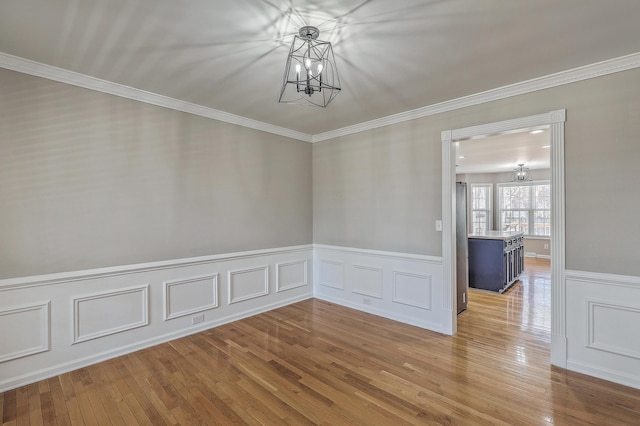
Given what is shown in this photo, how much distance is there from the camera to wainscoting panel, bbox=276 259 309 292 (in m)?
4.56

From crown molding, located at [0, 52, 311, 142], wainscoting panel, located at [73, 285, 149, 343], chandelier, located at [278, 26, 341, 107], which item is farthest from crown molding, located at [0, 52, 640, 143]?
wainscoting panel, located at [73, 285, 149, 343]

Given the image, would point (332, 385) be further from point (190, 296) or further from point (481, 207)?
point (481, 207)

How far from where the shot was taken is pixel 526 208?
9.37 meters

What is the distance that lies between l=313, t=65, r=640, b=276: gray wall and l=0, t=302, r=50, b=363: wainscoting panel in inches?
137

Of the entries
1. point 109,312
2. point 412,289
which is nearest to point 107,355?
point 109,312

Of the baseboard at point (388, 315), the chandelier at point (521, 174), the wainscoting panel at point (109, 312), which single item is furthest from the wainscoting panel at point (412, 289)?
the chandelier at point (521, 174)

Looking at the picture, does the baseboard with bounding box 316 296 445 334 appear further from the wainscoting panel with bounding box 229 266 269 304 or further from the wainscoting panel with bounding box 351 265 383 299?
the wainscoting panel with bounding box 229 266 269 304

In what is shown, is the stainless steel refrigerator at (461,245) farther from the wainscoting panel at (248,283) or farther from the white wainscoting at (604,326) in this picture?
the wainscoting panel at (248,283)

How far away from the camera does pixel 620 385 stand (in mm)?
2480

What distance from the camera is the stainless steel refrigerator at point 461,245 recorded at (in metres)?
4.11

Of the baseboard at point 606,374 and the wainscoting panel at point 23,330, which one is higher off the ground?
the wainscoting panel at point 23,330

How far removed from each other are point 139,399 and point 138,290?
3.83ft

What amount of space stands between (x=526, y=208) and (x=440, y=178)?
7686mm

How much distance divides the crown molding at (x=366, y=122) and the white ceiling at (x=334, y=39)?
75 millimetres
